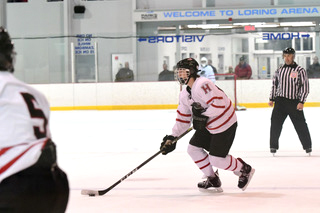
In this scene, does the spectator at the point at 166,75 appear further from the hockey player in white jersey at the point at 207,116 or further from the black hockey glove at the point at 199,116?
the black hockey glove at the point at 199,116

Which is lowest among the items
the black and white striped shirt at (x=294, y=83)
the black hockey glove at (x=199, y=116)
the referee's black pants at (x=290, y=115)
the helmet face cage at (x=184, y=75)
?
the referee's black pants at (x=290, y=115)

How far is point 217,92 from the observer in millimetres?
3936

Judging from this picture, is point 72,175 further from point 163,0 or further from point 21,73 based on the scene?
point 163,0

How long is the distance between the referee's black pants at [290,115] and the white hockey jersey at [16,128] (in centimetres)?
448

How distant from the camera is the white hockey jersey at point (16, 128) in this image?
1638mm

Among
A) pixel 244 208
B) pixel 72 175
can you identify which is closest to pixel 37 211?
pixel 244 208

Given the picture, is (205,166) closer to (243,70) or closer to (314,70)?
(243,70)

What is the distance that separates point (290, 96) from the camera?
19.4 ft

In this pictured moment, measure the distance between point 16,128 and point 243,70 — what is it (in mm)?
12435

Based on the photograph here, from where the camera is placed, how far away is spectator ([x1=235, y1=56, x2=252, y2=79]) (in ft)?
45.4

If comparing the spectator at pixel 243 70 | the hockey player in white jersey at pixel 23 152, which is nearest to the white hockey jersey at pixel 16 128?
the hockey player in white jersey at pixel 23 152

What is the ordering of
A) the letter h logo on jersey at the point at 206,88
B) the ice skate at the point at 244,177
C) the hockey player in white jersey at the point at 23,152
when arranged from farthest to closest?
1. the ice skate at the point at 244,177
2. the letter h logo on jersey at the point at 206,88
3. the hockey player in white jersey at the point at 23,152

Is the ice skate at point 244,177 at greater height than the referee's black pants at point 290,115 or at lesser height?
lesser

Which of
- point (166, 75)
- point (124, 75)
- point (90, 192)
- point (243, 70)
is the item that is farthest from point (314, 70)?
point (90, 192)
